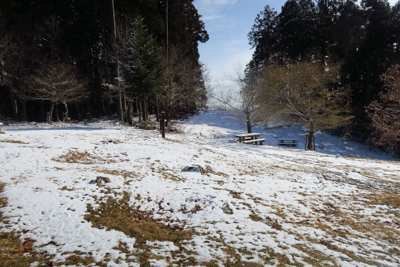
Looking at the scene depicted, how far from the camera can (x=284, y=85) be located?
19.3m

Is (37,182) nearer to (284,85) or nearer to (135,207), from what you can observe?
(135,207)

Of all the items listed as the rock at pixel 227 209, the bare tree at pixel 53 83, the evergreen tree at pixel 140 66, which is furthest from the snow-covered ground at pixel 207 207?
the bare tree at pixel 53 83

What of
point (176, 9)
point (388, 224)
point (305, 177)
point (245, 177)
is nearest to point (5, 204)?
point (245, 177)

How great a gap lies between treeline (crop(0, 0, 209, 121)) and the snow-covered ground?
9394 millimetres

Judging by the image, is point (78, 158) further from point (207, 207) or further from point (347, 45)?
point (347, 45)

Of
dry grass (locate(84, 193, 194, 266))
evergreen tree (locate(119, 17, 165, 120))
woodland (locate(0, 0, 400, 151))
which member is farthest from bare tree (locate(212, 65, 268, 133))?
dry grass (locate(84, 193, 194, 266))

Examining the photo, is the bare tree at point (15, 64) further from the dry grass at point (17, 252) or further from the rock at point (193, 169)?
the dry grass at point (17, 252)

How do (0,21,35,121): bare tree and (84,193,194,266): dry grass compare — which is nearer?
(84,193,194,266): dry grass

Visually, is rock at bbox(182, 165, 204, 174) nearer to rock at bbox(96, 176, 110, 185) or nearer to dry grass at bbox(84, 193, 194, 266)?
rock at bbox(96, 176, 110, 185)

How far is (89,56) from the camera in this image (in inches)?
947

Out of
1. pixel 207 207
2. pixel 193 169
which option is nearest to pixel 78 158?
pixel 193 169

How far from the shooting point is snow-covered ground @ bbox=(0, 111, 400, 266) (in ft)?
9.40

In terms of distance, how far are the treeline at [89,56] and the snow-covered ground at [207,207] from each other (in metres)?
9.39

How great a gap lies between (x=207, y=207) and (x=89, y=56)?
26583 mm
